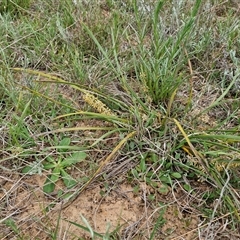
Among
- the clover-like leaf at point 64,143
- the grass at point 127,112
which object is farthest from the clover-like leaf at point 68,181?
the clover-like leaf at point 64,143

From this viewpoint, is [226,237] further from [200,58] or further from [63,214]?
[200,58]

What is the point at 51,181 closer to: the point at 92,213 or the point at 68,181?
the point at 68,181


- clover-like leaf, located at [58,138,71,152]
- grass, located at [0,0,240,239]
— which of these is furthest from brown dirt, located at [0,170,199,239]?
clover-like leaf, located at [58,138,71,152]

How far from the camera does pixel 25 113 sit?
5.10 feet

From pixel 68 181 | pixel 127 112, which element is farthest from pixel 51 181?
pixel 127 112

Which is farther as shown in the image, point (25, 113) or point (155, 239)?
point (25, 113)

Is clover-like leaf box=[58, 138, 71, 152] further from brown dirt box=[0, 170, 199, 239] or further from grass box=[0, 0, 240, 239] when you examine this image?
brown dirt box=[0, 170, 199, 239]

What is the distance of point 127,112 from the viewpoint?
5.24 ft

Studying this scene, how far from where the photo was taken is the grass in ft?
4.49

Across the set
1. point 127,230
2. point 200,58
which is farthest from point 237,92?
point 127,230

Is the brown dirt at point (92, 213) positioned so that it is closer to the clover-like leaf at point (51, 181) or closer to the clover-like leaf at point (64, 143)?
the clover-like leaf at point (51, 181)

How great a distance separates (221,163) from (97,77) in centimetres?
66

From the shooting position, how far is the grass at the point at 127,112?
53.9 inches

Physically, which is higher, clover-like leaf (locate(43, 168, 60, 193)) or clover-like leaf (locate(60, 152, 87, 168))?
clover-like leaf (locate(60, 152, 87, 168))
